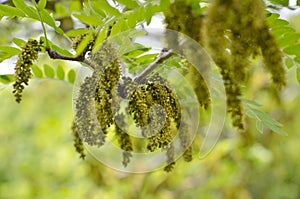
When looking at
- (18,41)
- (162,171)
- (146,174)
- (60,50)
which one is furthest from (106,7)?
(146,174)

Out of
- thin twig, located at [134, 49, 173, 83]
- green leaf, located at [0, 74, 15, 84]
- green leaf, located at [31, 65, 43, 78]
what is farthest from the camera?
green leaf, located at [31, 65, 43, 78]

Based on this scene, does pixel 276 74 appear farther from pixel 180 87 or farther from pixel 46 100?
pixel 46 100

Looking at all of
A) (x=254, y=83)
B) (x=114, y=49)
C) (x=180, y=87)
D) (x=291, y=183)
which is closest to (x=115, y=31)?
(x=114, y=49)

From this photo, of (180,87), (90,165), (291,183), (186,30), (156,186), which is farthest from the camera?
(291,183)

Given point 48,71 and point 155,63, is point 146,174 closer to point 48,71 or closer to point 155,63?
point 48,71

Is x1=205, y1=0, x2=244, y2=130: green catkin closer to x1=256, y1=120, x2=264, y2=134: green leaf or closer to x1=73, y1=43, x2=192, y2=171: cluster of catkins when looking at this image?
x1=73, y1=43, x2=192, y2=171: cluster of catkins

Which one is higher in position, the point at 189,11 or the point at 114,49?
the point at 189,11

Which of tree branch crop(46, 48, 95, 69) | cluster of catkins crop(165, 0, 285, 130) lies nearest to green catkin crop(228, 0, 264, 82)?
cluster of catkins crop(165, 0, 285, 130)
